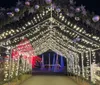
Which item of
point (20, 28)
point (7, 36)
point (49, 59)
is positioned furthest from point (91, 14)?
point (49, 59)

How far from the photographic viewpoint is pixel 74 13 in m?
7.68

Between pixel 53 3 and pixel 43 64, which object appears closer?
pixel 53 3

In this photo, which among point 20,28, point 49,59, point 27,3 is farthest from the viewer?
point 49,59

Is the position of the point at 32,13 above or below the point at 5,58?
above

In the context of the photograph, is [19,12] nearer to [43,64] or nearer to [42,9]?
[42,9]

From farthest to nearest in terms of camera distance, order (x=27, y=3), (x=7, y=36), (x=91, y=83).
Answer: (x=91, y=83) < (x=7, y=36) < (x=27, y=3)

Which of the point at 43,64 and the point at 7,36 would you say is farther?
the point at 43,64

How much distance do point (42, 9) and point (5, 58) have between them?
10.4 ft

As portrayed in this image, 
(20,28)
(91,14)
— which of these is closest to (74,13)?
(91,14)

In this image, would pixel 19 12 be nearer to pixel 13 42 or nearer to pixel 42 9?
pixel 42 9

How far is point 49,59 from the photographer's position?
105 ft

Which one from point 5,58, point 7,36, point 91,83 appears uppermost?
point 7,36

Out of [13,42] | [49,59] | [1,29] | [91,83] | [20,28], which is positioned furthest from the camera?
[49,59]

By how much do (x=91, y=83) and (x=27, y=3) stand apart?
13.6 feet
